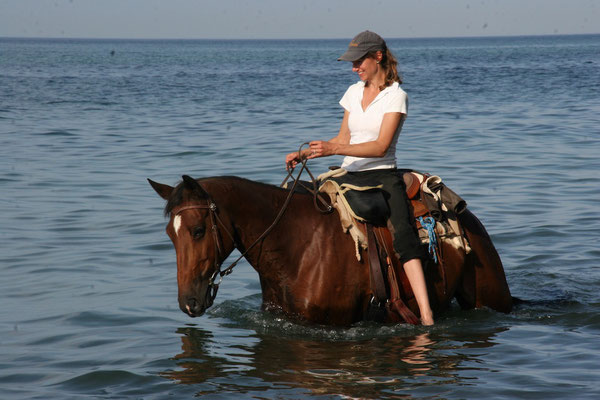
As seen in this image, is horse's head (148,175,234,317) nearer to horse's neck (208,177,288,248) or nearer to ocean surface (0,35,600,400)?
horse's neck (208,177,288,248)

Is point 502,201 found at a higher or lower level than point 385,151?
lower

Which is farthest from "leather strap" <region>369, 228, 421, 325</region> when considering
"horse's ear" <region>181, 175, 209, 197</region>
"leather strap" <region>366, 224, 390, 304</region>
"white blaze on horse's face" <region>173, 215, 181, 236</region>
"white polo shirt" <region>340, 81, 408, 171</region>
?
"white blaze on horse's face" <region>173, 215, 181, 236</region>

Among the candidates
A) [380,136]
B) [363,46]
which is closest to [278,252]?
[380,136]

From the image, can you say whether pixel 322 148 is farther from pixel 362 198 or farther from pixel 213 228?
pixel 213 228

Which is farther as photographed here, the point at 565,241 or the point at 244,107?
the point at 244,107

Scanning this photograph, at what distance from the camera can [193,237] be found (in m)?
5.81

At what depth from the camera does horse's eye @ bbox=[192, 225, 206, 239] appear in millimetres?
5783

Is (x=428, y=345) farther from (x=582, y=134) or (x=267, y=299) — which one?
(x=582, y=134)

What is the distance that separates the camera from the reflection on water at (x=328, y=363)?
6.11 metres

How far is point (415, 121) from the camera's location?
25688 millimetres

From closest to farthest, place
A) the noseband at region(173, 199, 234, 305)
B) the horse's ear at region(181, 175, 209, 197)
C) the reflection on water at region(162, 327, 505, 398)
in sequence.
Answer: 1. the horse's ear at region(181, 175, 209, 197)
2. the noseband at region(173, 199, 234, 305)
3. the reflection on water at region(162, 327, 505, 398)

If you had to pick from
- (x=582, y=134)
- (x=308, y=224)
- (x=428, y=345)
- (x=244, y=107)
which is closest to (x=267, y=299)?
(x=308, y=224)

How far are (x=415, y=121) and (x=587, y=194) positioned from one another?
12.2m

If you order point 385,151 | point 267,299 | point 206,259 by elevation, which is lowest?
point 267,299
